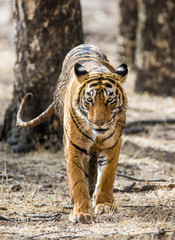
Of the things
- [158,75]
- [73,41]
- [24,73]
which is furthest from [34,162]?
[158,75]

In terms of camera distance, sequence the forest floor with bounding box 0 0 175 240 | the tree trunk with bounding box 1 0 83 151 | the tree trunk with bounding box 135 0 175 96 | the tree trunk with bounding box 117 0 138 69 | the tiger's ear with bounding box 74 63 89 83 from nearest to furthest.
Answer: the forest floor with bounding box 0 0 175 240 → the tiger's ear with bounding box 74 63 89 83 → the tree trunk with bounding box 1 0 83 151 → the tree trunk with bounding box 135 0 175 96 → the tree trunk with bounding box 117 0 138 69

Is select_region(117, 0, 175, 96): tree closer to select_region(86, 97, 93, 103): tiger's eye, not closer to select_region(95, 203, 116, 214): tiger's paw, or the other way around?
select_region(95, 203, 116, 214): tiger's paw

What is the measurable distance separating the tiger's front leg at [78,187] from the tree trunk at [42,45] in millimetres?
2796

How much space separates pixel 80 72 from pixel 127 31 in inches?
386

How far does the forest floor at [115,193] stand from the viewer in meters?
3.96

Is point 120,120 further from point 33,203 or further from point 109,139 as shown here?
point 33,203

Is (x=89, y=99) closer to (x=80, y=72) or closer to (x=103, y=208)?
(x=80, y=72)

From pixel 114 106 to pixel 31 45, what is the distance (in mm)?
3103

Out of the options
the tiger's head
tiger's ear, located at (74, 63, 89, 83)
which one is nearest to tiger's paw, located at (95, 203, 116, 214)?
the tiger's head

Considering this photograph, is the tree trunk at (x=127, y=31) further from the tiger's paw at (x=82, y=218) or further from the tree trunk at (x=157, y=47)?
the tiger's paw at (x=82, y=218)

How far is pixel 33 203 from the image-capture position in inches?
190

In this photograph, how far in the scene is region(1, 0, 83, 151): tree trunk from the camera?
22.5ft

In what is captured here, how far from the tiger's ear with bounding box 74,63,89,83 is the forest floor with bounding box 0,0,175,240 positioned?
3.98 feet

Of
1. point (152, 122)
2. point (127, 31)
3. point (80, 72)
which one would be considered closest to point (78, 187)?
point (80, 72)
